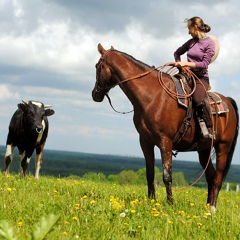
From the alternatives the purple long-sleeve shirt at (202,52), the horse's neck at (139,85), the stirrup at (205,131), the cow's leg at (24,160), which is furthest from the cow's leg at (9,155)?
the stirrup at (205,131)

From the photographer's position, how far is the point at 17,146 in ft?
45.7

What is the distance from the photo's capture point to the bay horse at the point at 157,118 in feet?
25.1

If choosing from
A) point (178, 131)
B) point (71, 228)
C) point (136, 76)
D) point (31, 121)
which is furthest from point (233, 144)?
point (31, 121)

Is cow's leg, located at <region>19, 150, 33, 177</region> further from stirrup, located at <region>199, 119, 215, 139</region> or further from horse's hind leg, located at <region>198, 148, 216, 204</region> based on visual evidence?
stirrup, located at <region>199, 119, 215, 139</region>

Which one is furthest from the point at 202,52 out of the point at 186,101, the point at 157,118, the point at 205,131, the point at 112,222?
the point at 112,222

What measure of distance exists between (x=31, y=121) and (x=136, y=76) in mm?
6715

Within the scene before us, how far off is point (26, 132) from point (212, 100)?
7.42m

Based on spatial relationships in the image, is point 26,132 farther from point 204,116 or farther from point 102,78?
point 204,116

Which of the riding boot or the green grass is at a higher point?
the riding boot

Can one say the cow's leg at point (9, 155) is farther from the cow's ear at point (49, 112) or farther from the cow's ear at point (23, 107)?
the cow's ear at point (49, 112)

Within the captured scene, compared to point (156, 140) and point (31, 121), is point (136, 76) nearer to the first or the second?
point (156, 140)

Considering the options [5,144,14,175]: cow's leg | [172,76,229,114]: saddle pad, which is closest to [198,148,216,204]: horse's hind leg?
[172,76,229,114]: saddle pad

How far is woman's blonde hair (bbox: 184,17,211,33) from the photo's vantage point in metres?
8.30

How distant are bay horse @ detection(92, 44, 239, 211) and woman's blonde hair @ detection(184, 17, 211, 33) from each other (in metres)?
1.16
